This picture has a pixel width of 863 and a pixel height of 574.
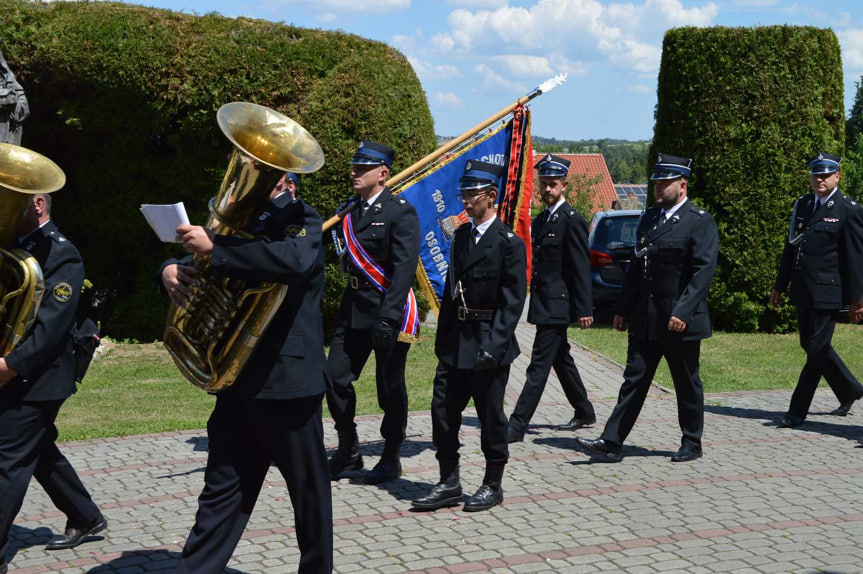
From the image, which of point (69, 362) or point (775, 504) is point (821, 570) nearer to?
point (775, 504)

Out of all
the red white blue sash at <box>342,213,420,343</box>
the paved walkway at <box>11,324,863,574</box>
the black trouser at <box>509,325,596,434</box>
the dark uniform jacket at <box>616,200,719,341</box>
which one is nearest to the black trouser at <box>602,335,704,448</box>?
the dark uniform jacket at <box>616,200,719,341</box>

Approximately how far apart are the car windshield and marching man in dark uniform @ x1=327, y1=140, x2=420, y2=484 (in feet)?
28.0

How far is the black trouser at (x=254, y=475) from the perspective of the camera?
411 cm

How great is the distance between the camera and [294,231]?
13.2 feet

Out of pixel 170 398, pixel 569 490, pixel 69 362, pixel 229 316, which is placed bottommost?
pixel 170 398

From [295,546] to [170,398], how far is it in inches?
178

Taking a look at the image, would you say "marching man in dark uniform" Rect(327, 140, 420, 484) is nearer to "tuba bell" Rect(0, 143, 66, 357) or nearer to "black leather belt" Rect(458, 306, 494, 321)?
"black leather belt" Rect(458, 306, 494, 321)

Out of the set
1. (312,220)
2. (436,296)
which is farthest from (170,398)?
(312,220)

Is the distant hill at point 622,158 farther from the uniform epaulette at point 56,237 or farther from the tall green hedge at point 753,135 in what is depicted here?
the uniform epaulette at point 56,237

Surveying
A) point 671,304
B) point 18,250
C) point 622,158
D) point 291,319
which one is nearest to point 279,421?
point 291,319

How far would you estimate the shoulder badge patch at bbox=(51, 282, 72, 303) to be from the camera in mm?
4703

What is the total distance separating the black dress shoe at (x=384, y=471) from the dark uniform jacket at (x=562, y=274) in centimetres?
183

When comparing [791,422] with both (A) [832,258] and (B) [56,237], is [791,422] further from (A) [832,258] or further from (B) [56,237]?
(B) [56,237]

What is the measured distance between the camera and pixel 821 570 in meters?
4.99
